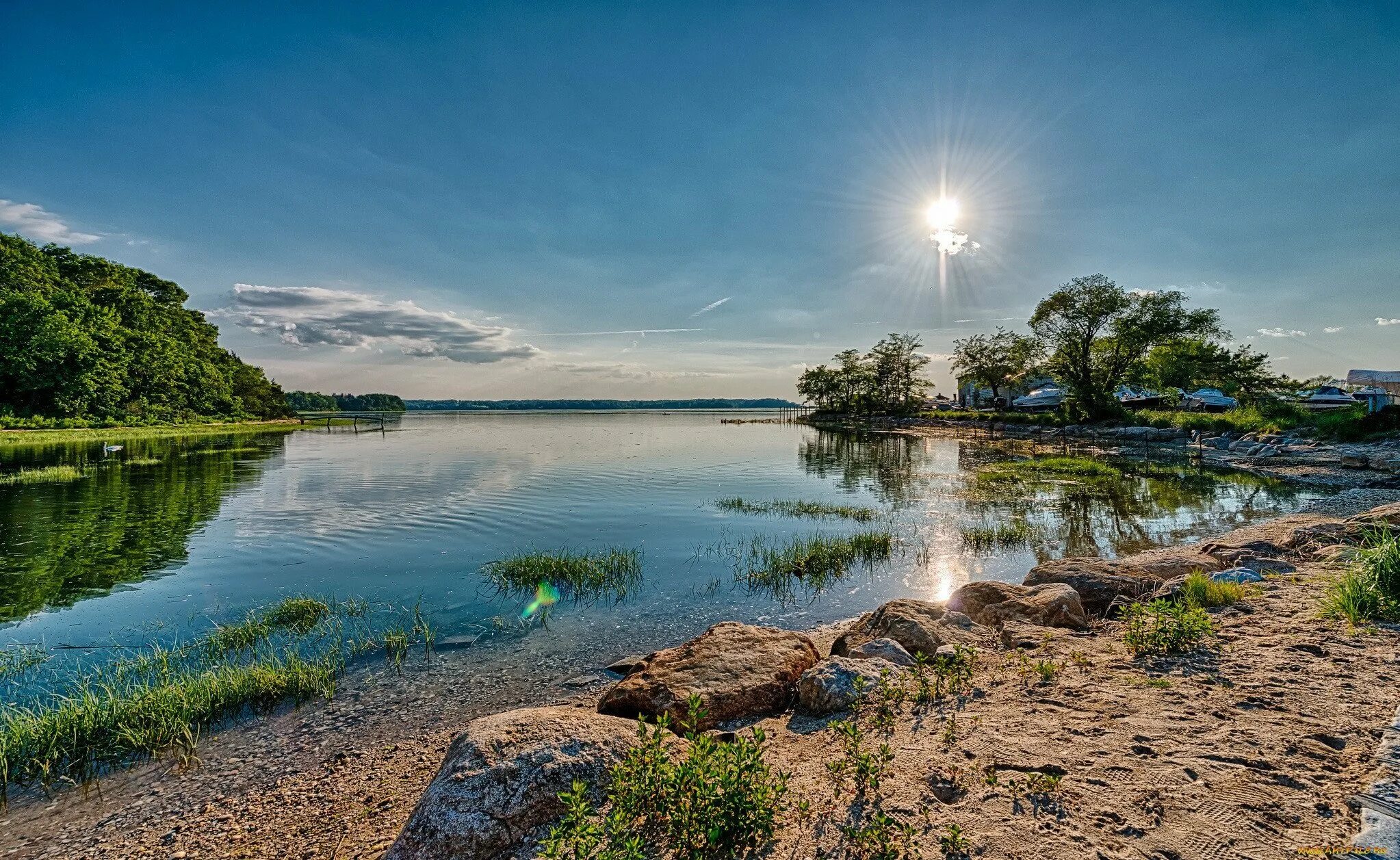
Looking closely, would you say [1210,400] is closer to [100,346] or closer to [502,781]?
[502,781]

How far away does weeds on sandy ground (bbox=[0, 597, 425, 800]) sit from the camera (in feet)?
19.4

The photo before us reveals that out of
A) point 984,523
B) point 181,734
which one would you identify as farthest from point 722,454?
point 181,734

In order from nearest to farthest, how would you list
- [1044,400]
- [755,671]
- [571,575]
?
1. [755,671]
2. [571,575]
3. [1044,400]

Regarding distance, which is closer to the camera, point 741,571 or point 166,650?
point 166,650

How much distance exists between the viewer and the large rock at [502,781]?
3.88 m

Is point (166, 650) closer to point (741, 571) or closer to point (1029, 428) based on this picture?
point (741, 571)

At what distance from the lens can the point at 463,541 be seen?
53.1 feet

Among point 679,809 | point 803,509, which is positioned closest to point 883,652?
point 679,809

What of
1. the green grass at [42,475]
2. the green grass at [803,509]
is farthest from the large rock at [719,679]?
the green grass at [42,475]

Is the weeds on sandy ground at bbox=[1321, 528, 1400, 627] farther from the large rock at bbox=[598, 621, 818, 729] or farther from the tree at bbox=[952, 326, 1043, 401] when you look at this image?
the tree at bbox=[952, 326, 1043, 401]

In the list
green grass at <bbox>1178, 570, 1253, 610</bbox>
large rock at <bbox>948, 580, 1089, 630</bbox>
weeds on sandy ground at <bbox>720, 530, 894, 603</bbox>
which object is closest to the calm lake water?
weeds on sandy ground at <bbox>720, 530, 894, 603</bbox>

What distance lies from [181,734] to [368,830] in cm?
355

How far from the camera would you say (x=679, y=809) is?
3.65 meters

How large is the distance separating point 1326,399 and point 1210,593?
66935 mm
